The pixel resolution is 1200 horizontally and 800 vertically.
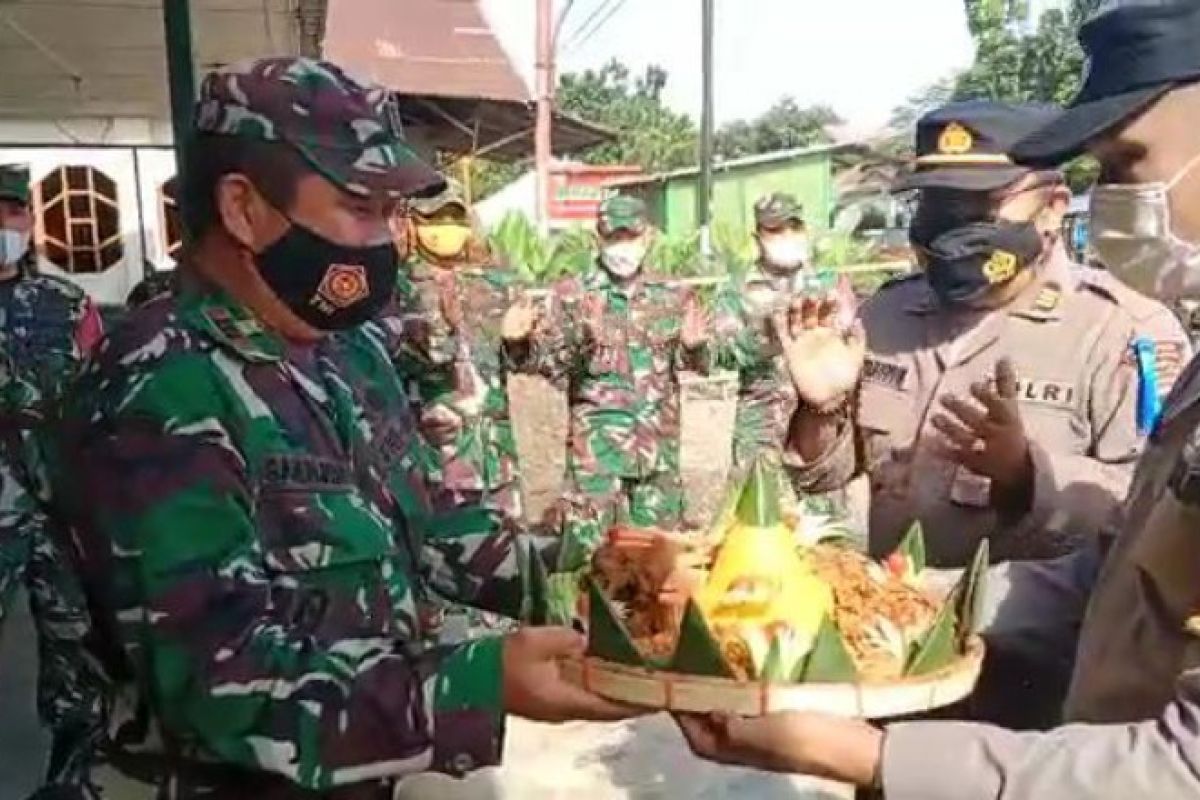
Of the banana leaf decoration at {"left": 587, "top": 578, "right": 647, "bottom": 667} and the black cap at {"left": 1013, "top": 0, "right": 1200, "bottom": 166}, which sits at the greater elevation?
the black cap at {"left": 1013, "top": 0, "right": 1200, "bottom": 166}

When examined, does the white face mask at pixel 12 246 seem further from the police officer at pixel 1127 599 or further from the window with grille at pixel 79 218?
the window with grille at pixel 79 218

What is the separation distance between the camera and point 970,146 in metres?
2.76

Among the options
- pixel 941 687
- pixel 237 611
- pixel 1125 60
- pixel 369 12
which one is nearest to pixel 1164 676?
pixel 941 687

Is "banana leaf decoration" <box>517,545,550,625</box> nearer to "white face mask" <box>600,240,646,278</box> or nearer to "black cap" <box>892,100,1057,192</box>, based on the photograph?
"black cap" <box>892,100,1057,192</box>

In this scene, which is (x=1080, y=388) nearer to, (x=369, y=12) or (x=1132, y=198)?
(x=1132, y=198)

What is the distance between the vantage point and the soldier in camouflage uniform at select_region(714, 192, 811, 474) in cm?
708

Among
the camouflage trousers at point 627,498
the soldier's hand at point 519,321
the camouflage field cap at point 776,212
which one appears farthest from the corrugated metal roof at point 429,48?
the camouflage trousers at point 627,498

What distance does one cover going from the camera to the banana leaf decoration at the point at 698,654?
146 centimetres

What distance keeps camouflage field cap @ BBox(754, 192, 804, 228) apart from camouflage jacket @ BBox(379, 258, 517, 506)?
142 centimetres

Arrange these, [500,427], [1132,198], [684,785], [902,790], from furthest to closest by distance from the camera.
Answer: [500,427]
[684,785]
[1132,198]
[902,790]

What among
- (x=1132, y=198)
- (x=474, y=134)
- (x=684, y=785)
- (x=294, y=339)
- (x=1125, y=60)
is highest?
(x=474, y=134)

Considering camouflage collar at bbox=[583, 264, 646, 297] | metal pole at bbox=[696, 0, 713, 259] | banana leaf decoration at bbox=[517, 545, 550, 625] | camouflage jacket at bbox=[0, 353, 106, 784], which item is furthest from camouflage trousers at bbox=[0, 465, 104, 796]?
metal pole at bbox=[696, 0, 713, 259]

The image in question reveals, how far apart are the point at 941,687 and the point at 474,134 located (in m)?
14.9

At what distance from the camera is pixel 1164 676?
1.58 metres
